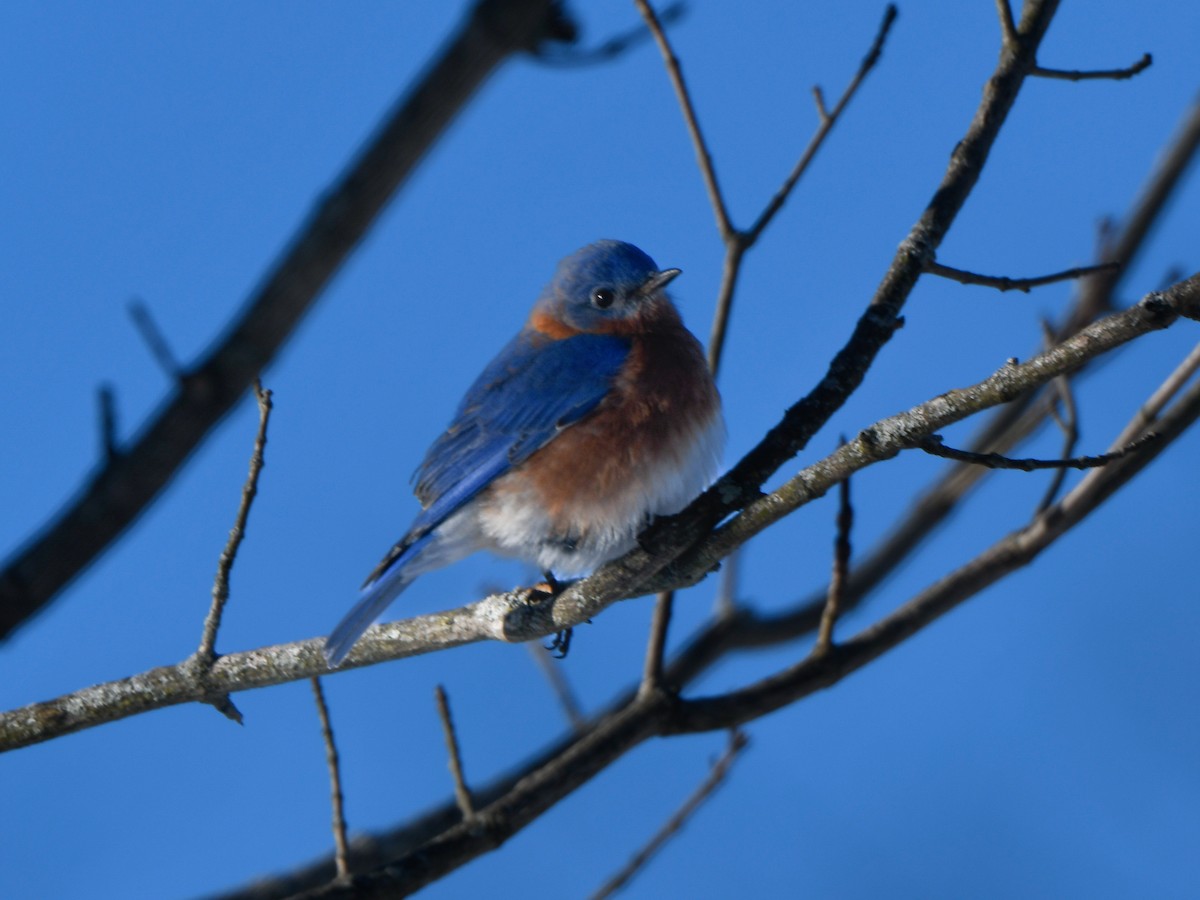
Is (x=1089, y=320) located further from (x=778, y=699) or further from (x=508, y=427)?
(x=508, y=427)

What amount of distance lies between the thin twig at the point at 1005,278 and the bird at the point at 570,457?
61 cm

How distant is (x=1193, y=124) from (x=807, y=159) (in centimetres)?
136

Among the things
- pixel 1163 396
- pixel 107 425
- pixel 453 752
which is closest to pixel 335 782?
pixel 453 752

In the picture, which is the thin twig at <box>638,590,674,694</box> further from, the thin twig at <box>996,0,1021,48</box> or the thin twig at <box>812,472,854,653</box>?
the thin twig at <box>996,0,1021,48</box>

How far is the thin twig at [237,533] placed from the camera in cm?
217

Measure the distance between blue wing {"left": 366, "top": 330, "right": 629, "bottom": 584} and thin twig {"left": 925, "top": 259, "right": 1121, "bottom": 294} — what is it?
0.77 metres

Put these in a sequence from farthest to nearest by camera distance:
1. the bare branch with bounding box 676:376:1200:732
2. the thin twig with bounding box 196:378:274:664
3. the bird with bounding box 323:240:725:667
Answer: the bare branch with bounding box 676:376:1200:732
the bird with bounding box 323:240:725:667
the thin twig with bounding box 196:378:274:664

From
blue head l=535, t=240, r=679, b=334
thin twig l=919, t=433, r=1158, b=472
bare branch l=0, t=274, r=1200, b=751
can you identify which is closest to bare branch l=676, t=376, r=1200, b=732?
bare branch l=0, t=274, r=1200, b=751

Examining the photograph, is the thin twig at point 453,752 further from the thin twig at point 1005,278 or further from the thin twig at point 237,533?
the thin twig at point 1005,278

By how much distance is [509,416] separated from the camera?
9.87ft

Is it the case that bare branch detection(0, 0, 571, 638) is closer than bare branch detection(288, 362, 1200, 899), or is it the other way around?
bare branch detection(288, 362, 1200, 899)

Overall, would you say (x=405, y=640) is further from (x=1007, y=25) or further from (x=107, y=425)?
(x=1007, y=25)

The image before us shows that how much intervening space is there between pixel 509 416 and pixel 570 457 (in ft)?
0.83

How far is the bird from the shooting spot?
2.79 m
